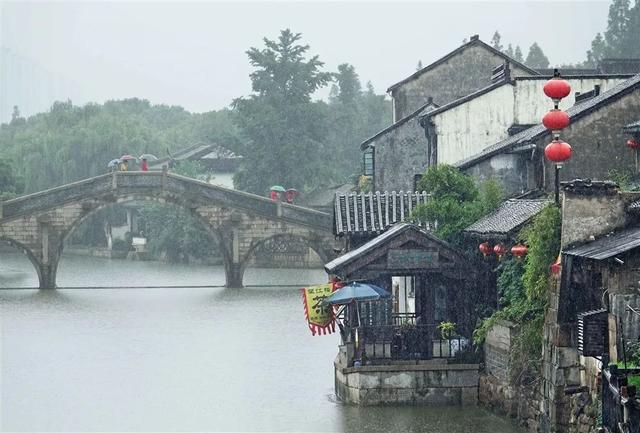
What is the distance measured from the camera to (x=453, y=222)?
Answer: 36344 millimetres

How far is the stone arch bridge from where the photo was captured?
70.7 m

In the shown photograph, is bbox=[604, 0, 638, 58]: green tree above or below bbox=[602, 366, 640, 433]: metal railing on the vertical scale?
above

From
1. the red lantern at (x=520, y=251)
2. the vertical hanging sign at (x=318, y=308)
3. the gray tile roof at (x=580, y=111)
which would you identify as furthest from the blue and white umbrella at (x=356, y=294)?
the gray tile roof at (x=580, y=111)

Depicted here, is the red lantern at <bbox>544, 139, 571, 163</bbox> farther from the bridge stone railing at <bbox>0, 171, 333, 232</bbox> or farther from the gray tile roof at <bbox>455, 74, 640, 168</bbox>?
the bridge stone railing at <bbox>0, 171, 333, 232</bbox>

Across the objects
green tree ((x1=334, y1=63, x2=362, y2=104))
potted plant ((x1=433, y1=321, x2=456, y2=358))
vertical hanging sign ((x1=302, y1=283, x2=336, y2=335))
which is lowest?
potted plant ((x1=433, y1=321, x2=456, y2=358))

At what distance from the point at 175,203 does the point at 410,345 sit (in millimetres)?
39807

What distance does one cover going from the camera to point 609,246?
2666cm

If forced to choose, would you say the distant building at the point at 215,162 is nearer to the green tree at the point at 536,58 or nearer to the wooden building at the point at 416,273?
the green tree at the point at 536,58

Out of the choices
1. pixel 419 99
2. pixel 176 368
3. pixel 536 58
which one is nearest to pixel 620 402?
pixel 176 368

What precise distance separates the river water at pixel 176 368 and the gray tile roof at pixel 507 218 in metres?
3.55

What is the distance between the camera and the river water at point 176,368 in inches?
1297

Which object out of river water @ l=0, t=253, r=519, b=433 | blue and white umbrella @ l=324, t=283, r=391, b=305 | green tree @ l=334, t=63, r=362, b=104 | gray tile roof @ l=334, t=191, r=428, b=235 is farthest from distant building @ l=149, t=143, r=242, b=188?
blue and white umbrella @ l=324, t=283, r=391, b=305

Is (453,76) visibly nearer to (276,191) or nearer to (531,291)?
(276,191)

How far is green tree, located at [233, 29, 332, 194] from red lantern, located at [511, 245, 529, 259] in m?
58.5
